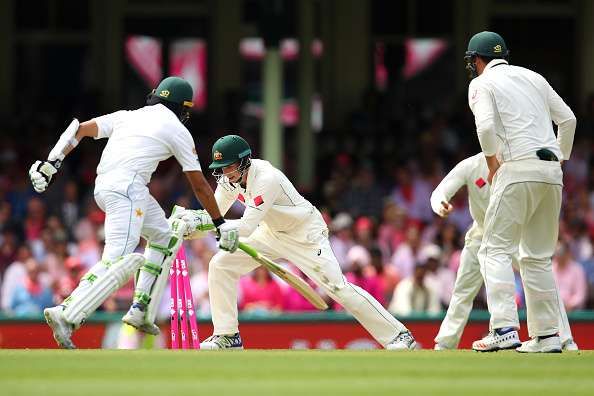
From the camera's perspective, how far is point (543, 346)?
9.64 meters

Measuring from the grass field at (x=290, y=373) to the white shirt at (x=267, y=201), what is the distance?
53.6 inches

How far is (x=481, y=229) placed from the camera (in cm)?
1110

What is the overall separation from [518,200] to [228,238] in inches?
77.4

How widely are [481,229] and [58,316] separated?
3.34 metres

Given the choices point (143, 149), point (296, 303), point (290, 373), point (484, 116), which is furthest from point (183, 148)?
point (296, 303)

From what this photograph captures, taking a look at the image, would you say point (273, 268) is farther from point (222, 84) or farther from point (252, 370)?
point (222, 84)

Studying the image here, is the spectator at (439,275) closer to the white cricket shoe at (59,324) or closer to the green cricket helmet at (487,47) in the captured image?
the green cricket helmet at (487,47)

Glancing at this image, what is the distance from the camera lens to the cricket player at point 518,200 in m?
9.46

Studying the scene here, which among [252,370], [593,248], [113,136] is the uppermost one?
[113,136]

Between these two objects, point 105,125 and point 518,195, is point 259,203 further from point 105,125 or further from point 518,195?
point 518,195

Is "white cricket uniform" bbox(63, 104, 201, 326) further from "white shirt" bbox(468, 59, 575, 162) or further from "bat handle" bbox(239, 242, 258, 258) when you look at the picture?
"white shirt" bbox(468, 59, 575, 162)

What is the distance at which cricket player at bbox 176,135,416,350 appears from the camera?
35.9 feet

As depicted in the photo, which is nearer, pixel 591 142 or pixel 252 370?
pixel 252 370

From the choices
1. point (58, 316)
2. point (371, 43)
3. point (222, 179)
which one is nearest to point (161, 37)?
point (371, 43)
